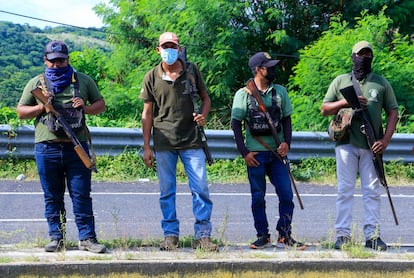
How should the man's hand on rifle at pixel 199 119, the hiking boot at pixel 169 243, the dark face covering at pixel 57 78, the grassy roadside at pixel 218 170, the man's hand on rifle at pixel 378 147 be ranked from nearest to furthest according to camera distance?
the dark face covering at pixel 57 78 < the hiking boot at pixel 169 243 < the man's hand on rifle at pixel 199 119 < the man's hand on rifle at pixel 378 147 < the grassy roadside at pixel 218 170

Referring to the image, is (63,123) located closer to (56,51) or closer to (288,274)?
(56,51)

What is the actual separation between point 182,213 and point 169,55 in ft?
10.2

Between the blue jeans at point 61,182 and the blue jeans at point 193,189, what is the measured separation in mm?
636

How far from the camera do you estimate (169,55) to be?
6.57 meters

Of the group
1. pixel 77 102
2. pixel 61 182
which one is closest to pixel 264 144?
pixel 77 102

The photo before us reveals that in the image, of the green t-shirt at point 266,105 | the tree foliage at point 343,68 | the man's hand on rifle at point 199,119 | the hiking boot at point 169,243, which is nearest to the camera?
the hiking boot at point 169,243

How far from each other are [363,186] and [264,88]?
1218mm

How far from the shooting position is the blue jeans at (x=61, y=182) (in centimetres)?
640

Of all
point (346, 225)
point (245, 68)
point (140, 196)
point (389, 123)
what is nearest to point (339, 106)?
point (389, 123)

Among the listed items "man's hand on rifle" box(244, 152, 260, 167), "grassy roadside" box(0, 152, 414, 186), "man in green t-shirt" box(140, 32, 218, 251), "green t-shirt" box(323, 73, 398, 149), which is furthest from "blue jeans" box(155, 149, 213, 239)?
"grassy roadside" box(0, 152, 414, 186)

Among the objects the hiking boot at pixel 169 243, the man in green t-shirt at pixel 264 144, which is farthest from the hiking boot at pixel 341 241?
the hiking boot at pixel 169 243

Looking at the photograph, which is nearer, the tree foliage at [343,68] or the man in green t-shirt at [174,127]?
the man in green t-shirt at [174,127]

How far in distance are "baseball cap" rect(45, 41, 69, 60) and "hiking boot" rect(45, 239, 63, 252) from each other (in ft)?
4.81

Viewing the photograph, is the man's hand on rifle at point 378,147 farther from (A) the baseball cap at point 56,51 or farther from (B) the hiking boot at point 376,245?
(A) the baseball cap at point 56,51
